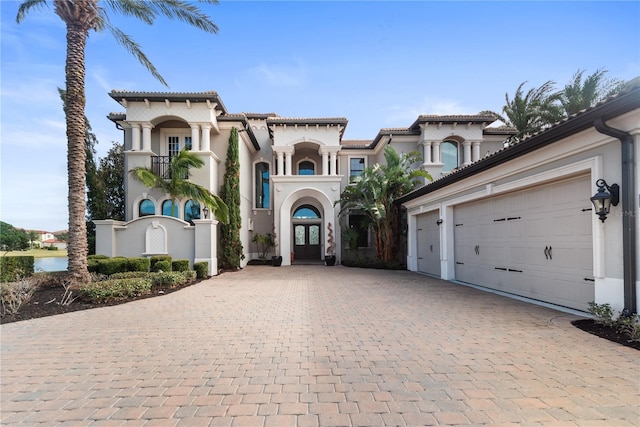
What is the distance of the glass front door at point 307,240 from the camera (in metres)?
21.6

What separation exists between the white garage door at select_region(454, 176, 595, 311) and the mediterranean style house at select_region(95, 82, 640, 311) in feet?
0.09

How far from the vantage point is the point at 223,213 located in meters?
14.5

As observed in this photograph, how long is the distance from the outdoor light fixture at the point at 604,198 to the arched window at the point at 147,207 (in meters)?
16.1

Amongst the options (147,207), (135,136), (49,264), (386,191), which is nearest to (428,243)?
(386,191)

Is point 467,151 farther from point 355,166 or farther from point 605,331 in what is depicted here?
point 605,331

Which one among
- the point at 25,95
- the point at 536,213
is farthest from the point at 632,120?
the point at 25,95

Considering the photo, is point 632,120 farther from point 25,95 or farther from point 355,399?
point 25,95

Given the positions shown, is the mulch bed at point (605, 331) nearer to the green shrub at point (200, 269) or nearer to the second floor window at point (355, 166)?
the green shrub at point (200, 269)

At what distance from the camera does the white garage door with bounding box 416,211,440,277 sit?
40.6ft

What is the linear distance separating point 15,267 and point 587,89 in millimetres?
26748

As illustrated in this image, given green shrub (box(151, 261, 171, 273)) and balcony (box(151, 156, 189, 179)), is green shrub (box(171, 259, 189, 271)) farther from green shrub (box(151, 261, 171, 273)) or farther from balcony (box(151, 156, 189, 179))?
balcony (box(151, 156, 189, 179))

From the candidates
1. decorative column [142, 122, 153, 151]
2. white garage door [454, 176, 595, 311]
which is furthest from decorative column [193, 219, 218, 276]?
white garage door [454, 176, 595, 311]

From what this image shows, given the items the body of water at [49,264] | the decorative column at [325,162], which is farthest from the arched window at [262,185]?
the body of water at [49,264]

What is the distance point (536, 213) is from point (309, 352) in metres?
6.28
